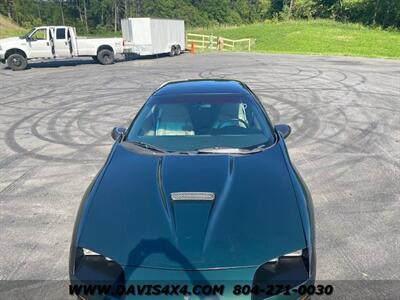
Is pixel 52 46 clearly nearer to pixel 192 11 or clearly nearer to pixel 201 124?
pixel 201 124

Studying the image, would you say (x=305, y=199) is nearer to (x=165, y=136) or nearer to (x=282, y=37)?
(x=165, y=136)

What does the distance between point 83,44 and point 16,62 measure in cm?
379

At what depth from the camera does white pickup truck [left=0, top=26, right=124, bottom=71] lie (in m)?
19.4

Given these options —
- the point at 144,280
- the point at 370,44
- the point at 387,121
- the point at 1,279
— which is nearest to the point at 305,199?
the point at 144,280

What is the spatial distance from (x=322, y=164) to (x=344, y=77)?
11.0 metres

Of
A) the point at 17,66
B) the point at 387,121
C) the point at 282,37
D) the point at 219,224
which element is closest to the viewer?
the point at 219,224

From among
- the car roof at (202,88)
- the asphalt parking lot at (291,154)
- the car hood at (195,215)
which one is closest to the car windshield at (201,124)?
the car roof at (202,88)

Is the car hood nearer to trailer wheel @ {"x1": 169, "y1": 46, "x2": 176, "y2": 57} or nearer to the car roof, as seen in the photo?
the car roof

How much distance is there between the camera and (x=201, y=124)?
4.07 m

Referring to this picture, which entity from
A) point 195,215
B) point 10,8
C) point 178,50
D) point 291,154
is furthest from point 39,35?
point 10,8

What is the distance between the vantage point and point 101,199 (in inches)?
114

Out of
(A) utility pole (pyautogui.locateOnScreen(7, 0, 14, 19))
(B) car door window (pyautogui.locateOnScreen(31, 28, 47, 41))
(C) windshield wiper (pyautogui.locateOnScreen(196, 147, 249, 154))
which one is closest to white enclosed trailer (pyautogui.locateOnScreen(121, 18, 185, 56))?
(B) car door window (pyautogui.locateOnScreen(31, 28, 47, 41))

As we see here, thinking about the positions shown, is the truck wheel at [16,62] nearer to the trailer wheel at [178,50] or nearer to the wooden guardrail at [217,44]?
the trailer wheel at [178,50]

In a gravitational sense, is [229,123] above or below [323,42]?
above
